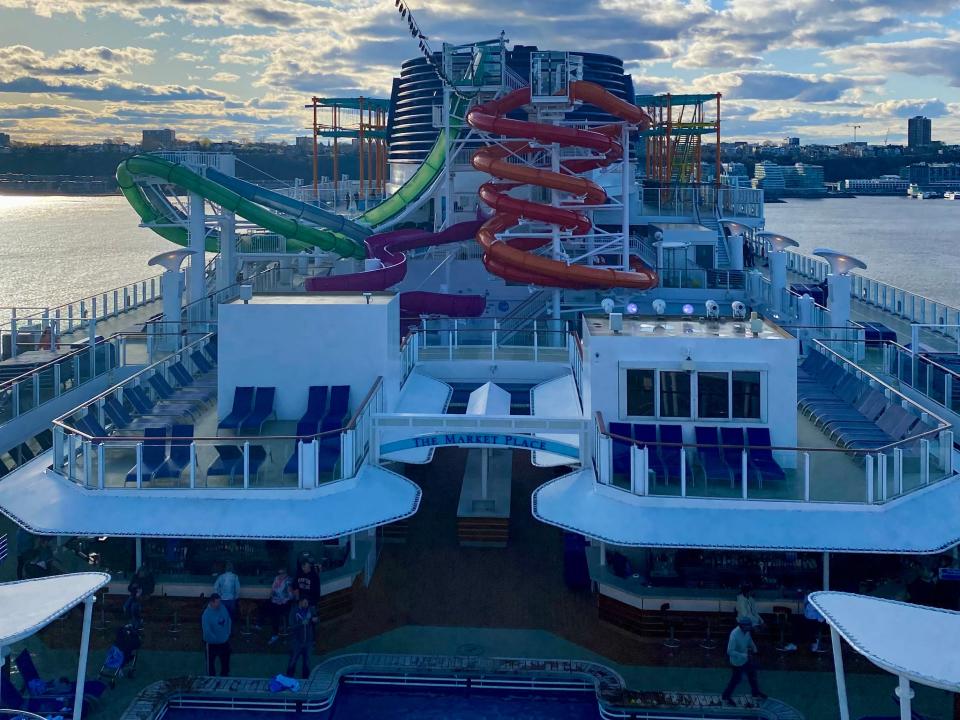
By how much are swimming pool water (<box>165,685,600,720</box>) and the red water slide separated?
11679 millimetres

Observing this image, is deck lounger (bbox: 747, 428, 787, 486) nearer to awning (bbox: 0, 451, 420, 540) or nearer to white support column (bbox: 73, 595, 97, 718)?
awning (bbox: 0, 451, 420, 540)

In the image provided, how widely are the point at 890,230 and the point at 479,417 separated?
103m

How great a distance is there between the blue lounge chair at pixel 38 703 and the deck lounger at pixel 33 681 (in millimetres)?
122

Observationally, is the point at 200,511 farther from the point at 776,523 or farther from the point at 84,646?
the point at 776,523

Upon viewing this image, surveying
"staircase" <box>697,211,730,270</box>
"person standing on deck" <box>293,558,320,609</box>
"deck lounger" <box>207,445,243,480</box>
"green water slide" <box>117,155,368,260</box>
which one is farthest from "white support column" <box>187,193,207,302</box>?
"staircase" <box>697,211,730,270</box>

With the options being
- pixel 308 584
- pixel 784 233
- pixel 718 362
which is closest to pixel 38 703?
pixel 308 584

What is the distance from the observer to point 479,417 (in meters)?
11.3

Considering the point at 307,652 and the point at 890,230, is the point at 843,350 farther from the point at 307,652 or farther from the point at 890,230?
the point at 890,230

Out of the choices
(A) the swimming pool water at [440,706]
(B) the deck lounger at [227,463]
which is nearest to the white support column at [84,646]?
(A) the swimming pool water at [440,706]

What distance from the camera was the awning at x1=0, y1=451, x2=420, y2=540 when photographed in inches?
382

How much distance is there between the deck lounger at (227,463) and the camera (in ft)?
33.0

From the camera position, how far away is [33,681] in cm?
848

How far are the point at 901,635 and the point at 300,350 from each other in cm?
781

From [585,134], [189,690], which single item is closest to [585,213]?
[585,134]
